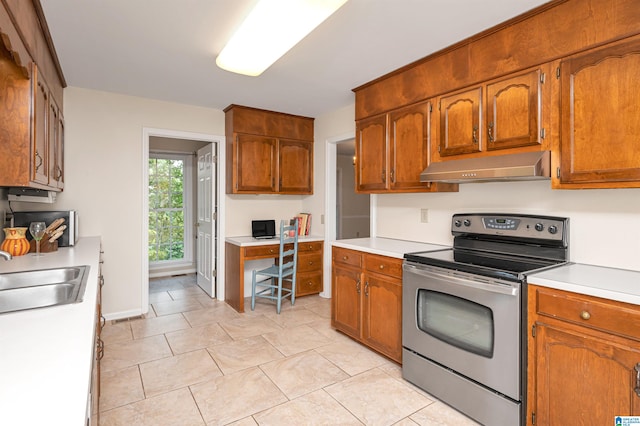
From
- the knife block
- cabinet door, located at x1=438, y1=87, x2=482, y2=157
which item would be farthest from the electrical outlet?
the knife block

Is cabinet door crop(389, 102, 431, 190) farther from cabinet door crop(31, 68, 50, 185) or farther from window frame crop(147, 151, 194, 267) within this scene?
window frame crop(147, 151, 194, 267)

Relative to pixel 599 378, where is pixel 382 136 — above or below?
above

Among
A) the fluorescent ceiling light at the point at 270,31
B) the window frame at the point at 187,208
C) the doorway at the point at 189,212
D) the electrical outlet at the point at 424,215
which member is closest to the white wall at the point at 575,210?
the electrical outlet at the point at 424,215

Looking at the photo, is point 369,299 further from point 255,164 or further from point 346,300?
point 255,164

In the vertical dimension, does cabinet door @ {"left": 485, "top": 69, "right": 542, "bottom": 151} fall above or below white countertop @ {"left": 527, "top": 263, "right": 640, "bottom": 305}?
above

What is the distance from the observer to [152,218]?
572 cm

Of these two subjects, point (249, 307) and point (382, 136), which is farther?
point (249, 307)

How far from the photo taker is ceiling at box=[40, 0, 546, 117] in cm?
198

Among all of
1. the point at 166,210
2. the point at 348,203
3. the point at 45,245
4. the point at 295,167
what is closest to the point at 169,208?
the point at 166,210

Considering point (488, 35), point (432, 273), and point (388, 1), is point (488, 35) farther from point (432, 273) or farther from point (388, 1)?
point (432, 273)

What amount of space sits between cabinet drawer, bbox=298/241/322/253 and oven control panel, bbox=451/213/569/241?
2044 mm

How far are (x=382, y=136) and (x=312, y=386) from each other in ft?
6.96

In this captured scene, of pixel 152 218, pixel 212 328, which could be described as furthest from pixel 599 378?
pixel 152 218

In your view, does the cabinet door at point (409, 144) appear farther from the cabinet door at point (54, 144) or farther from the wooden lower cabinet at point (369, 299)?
the cabinet door at point (54, 144)
